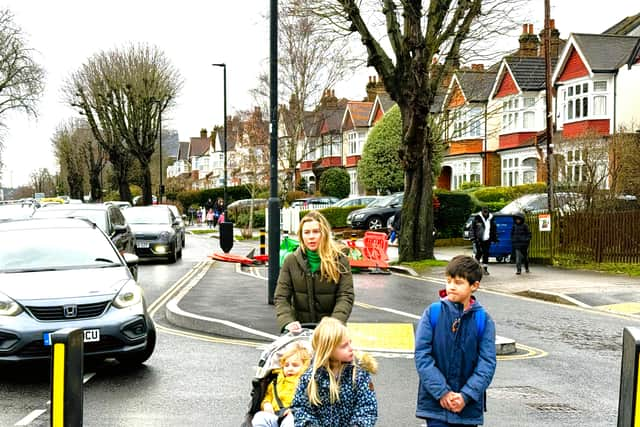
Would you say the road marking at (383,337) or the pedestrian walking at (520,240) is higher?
the pedestrian walking at (520,240)

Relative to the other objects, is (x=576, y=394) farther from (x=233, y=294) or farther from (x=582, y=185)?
(x=582, y=185)

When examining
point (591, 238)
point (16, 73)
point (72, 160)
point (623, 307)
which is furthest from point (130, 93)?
point (623, 307)

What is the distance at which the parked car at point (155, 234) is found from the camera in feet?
80.4

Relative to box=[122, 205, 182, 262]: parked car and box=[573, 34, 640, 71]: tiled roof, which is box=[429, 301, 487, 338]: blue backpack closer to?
box=[122, 205, 182, 262]: parked car

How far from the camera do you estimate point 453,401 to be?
4.73 meters

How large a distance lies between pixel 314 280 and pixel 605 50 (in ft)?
123

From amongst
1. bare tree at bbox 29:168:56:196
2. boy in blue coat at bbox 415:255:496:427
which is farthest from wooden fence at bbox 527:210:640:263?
bare tree at bbox 29:168:56:196

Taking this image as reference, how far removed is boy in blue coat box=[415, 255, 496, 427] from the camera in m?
4.79

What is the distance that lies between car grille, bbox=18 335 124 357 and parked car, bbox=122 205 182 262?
16082 mm

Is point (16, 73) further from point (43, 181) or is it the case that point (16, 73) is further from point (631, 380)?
point (43, 181)

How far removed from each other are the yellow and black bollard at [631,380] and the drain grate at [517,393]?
3531 mm

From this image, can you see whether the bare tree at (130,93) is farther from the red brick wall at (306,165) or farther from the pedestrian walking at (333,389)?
the pedestrian walking at (333,389)

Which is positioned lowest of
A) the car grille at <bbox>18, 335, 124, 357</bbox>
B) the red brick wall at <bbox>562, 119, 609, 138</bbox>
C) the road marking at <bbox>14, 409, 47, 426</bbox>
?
the road marking at <bbox>14, 409, 47, 426</bbox>

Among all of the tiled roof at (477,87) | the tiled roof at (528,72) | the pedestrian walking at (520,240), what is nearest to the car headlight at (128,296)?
the pedestrian walking at (520,240)
